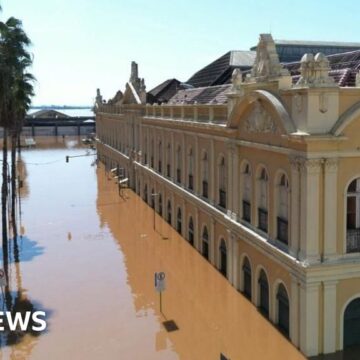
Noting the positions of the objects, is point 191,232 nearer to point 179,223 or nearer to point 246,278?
point 179,223

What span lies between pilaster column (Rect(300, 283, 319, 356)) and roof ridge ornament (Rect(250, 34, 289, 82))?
699cm

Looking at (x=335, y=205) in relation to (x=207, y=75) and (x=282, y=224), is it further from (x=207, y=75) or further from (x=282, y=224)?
(x=207, y=75)

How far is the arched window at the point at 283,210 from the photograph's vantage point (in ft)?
57.8

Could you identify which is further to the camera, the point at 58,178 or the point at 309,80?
the point at 58,178

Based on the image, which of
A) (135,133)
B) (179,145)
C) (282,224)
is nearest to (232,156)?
(282,224)

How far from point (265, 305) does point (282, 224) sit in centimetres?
380

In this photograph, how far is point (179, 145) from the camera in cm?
3186

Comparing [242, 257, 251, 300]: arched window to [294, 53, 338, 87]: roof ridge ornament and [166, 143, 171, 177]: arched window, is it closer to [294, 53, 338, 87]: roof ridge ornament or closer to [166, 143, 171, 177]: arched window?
[294, 53, 338, 87]: roof ridge ornament

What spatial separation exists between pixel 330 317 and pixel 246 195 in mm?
6460

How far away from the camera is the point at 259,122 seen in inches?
752

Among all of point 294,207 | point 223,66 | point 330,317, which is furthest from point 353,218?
point 223,66

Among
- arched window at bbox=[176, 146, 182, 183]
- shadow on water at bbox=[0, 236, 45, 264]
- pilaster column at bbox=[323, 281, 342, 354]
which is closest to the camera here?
pilaster column at bbox=[323, 281, 342, 354]

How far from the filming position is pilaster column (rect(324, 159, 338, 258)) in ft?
52.1

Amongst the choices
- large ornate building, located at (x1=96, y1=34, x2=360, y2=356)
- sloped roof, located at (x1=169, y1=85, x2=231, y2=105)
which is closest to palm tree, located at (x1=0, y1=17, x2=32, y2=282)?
large ornate building, located at (x1=96, y1=34, x2=360, y2=356)
